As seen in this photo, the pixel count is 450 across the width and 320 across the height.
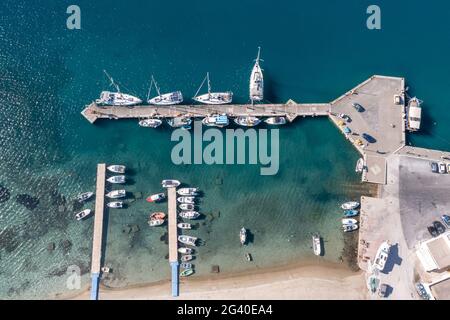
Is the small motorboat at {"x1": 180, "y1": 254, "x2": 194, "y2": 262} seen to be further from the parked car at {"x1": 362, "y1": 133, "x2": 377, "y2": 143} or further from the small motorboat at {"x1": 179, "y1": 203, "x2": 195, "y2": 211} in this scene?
the parked car at {"x1": 362, "y1": 133, "x2": 377, "y2": 143}

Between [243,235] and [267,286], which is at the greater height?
[243,235]

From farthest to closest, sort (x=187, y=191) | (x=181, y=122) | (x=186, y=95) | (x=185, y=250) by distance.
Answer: (x=186, y=95)
(x=181, y=122)
(x=187, y=191)
(x=185, y=250)

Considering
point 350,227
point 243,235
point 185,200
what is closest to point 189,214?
point 185,200

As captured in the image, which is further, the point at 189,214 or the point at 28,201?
the point at 28,201

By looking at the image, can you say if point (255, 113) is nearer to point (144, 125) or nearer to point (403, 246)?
point (144, 125)

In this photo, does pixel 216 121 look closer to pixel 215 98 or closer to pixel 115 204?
pixel 215 98

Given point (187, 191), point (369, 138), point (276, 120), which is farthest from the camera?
point (276, 120)

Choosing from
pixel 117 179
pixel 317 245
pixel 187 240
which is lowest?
pixel 317 245
